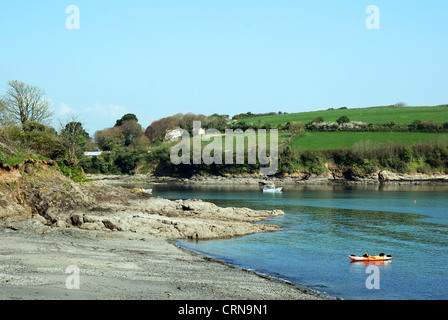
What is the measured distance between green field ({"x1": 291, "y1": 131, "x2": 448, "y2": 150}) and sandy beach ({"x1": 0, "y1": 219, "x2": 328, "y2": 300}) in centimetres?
9281

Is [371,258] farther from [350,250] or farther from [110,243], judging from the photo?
[110,243]

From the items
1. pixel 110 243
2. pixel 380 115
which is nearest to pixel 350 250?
pixel 110 243

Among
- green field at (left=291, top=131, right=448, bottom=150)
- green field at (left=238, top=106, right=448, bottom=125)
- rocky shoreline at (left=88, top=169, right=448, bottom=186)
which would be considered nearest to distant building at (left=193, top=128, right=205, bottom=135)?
green field at (left=238, top=106, right=448, bottom=125)

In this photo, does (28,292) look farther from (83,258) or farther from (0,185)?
(0,185)

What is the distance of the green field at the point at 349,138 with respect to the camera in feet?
373

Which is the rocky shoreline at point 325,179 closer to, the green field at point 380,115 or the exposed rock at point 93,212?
the green field at point 380,115

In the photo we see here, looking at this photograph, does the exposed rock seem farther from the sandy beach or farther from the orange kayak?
the orange kayak

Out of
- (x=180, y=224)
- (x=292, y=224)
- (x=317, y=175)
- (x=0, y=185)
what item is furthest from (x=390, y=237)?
(x=317, y=175)

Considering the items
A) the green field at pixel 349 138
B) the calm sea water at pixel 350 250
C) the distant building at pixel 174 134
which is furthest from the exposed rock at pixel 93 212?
the distant building at pixel 174 134

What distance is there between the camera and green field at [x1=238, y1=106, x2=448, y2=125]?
4907 inches

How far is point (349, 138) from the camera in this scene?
118812mm

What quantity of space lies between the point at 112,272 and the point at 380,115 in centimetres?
12759

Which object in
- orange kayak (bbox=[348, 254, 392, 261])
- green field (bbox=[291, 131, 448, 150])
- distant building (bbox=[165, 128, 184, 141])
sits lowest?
orange kayak (bbox=[348, 254, 392, 261])

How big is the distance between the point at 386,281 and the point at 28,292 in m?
16.4
